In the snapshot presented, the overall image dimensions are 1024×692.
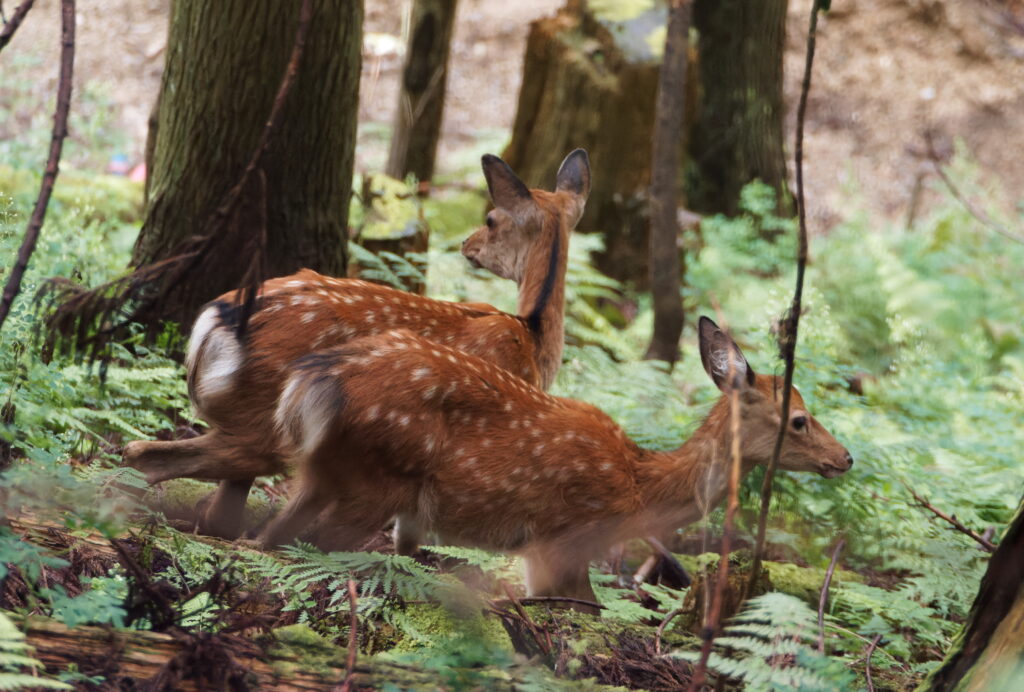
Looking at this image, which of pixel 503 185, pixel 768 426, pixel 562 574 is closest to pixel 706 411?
pixel 768 426

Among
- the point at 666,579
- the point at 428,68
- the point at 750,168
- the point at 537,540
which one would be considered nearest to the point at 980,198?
the point at 750,168

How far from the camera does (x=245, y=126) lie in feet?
18.6

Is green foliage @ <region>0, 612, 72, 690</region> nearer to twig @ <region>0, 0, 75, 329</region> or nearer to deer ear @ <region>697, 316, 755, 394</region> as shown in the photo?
twig @ <region>0, 0, 75, 329</region>

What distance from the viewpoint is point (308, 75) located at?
5.70 meters

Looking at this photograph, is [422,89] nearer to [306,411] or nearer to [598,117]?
[598,117]

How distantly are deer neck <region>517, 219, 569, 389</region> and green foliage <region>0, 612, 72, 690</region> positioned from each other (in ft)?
12.0

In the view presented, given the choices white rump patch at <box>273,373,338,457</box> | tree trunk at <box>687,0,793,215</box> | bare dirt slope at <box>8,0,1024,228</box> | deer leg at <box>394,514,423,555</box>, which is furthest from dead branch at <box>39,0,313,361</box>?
bare dirt slope at <box>8,0,1024,228</box>

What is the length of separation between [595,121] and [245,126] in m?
5.99

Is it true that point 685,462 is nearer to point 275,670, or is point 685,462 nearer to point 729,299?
point 275,670

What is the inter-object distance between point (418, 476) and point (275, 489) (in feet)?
5.83

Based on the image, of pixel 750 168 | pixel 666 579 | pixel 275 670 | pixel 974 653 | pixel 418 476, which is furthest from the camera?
pixel 750 168

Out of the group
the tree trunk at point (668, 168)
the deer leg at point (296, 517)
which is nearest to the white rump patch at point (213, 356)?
the deer leg at point (296, 517)

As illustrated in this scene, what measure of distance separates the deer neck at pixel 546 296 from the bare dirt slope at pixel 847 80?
399 inches

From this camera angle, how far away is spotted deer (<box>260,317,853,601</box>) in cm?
395
